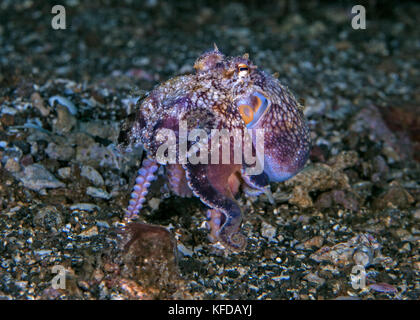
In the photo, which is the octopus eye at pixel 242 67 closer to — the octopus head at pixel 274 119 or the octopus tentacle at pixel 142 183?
the octopus head at pixel 274 119

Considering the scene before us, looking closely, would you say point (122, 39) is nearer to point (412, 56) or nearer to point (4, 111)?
point (4, 111)

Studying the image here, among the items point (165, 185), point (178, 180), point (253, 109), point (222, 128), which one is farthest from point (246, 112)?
point (165, 185)

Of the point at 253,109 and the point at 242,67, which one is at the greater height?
the point at 242,67

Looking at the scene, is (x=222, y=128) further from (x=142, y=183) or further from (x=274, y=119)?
(x=142, y=183)

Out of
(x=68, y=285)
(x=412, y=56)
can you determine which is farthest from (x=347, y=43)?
(x=68, y=285)

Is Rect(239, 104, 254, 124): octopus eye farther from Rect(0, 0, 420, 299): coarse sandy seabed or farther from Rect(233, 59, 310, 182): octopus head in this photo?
Rect(0, 0, 420, 299): coarse sandy seabed

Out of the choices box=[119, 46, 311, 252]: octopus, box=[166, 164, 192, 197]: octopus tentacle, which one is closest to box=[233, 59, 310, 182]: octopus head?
box=[119, 46, 311, 252]: octopus

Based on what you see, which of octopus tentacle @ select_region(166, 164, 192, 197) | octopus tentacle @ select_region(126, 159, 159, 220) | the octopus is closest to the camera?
the octopus

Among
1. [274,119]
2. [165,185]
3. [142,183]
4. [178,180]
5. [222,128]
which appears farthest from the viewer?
[165,185]
